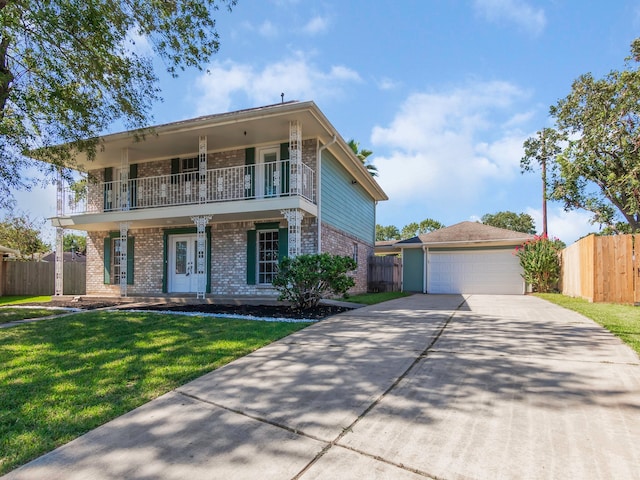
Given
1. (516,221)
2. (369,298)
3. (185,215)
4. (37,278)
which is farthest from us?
(516,221)

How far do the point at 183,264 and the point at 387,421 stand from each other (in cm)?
1134

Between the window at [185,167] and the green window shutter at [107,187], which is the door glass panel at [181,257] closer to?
the window at [185,167]

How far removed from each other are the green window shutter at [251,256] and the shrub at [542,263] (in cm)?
1115

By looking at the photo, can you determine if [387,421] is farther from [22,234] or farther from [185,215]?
[22,234]

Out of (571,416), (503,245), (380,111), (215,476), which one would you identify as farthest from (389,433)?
(503,245)

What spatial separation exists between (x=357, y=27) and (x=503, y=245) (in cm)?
1159

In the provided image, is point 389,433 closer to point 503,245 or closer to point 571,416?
point 571,416

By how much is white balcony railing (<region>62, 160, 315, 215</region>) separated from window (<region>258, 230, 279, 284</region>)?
1.23 metres

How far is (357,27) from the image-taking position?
32.8 feet

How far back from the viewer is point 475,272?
17.3 m

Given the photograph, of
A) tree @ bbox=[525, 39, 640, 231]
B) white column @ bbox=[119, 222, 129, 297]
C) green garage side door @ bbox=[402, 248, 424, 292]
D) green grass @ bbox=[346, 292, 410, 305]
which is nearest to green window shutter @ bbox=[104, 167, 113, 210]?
white column @ bbox=[119, 222, 129, 297]

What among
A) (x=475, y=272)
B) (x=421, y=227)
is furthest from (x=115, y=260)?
(x=421, y=227)

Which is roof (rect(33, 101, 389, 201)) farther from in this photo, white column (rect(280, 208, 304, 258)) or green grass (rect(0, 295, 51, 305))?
green grass (rect(0, 295, 51, 305))

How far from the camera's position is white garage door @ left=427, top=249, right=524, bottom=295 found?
55.4 ft
